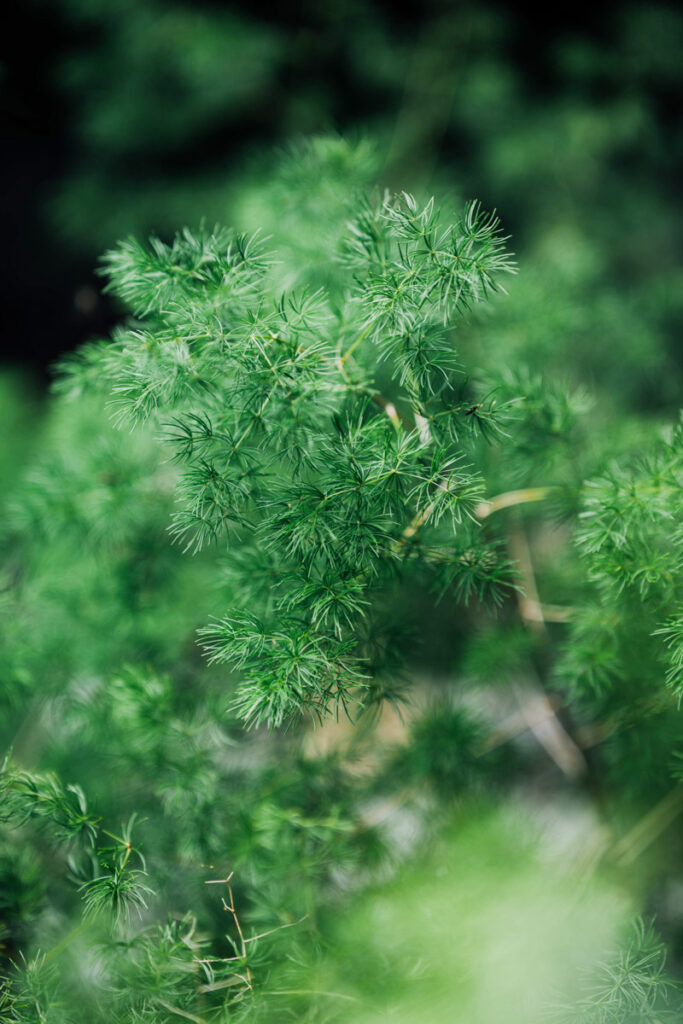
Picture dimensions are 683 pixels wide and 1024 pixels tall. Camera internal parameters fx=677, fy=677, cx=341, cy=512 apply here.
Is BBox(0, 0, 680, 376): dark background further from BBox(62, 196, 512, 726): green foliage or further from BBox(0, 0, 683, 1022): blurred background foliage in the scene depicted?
BBox(62, 196, 512, 726): green foliage

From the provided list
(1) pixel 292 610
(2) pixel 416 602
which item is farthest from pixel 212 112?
(1) pixel 292 610

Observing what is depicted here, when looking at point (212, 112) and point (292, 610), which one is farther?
point (212, 112)

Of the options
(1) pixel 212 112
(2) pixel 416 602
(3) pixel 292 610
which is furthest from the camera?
→ (1) pixel 212 112

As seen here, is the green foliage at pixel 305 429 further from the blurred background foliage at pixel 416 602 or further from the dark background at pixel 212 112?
the dark background at pixel 212 112

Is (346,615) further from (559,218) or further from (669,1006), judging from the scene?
(559,218)

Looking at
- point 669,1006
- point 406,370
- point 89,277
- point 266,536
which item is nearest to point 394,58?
point 89,277

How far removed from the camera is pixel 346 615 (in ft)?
1.73

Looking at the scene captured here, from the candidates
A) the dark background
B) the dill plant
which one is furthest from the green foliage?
the dark background

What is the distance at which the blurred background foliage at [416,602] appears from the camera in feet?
2.36

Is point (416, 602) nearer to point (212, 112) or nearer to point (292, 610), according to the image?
point (292, 610)

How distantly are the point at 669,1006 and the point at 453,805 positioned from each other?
34 centimetres

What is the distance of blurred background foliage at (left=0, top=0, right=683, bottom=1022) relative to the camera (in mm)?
720

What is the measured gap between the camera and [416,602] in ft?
3.21

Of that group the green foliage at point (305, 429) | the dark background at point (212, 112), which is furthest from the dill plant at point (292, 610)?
the dark background at point (212, 112)
